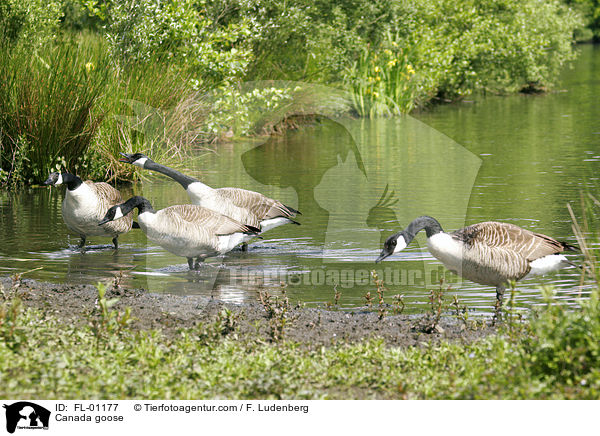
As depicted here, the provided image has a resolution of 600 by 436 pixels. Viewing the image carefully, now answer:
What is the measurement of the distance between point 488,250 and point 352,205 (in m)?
6.94

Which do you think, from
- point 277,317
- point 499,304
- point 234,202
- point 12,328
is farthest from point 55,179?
point 499,304

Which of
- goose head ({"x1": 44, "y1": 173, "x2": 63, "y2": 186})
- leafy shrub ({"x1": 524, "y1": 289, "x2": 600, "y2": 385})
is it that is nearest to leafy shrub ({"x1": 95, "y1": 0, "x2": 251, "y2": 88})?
goose head ({"x1": 44, "y1": 173, "x2": 63, "y2": 186})

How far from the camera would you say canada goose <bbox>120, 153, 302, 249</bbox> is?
37.7 ft

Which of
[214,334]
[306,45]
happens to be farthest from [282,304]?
[306,45]

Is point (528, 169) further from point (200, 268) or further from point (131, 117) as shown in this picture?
point (200, 268)

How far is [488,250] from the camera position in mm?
7961

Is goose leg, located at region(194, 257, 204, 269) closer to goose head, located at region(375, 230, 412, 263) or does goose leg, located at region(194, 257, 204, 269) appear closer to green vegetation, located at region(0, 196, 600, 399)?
goose head, located at region(375, 230, 412, 263)

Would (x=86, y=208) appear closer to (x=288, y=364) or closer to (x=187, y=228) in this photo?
(x=187, y=228)

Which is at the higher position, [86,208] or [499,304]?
[86,208]

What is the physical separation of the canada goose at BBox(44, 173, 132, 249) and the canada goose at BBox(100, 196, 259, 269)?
677 millimetres

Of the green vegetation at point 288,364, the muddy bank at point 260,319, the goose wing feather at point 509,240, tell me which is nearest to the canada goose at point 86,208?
the muddy bank at point 260,319

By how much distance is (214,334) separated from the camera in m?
6.93

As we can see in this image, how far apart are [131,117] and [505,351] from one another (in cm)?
1255

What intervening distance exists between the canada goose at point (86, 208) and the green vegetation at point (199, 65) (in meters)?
4.40
